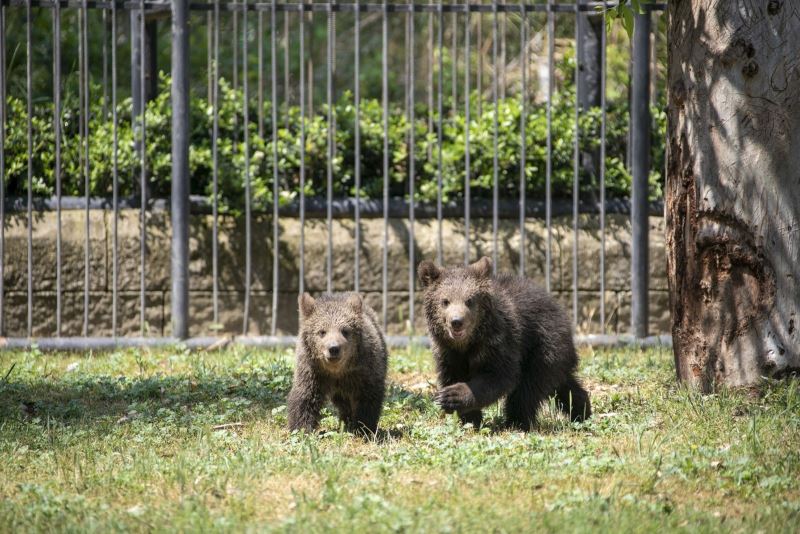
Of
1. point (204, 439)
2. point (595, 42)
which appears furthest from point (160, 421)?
point (595, 42)

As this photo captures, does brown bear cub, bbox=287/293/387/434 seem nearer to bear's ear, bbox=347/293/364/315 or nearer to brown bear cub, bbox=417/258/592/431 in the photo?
bear's ear, bbox=347/293/364/315

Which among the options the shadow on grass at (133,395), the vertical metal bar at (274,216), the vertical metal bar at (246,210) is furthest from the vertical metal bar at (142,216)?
Answer: the shadow on grass at (133,395)

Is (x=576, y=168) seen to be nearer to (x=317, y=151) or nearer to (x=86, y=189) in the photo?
(x=317, y=151)

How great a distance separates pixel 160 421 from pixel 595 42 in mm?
6650

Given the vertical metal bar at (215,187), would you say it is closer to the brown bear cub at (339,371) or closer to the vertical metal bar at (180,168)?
the vertical metal bar at (180,168)

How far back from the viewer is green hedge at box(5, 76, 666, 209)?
1030 centimetres

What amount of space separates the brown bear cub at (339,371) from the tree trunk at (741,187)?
2.17 m

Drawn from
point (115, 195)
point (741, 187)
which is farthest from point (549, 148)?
point (115, 195)

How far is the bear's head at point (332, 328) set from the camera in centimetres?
644

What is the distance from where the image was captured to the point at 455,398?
634 centimetres

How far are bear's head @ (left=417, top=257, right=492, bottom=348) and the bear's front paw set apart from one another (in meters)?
0.35

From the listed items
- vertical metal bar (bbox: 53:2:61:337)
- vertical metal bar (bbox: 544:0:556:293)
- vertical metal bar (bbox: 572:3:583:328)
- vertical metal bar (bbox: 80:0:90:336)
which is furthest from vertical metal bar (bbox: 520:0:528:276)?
vertical metal bar (bbox: 53:2:61:337)

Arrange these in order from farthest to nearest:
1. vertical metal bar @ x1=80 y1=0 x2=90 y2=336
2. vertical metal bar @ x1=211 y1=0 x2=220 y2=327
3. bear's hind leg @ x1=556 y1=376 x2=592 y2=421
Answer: vertical metal bar @ x1=211 y1=0 x2=220 y2=327
vertical metal bar @ x1=80 y1=0 x2=90 y2=336
bear's hind leg @ x1=556 y1=376 x2=592 y2=421

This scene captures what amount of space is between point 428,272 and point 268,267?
3745 millimetres
